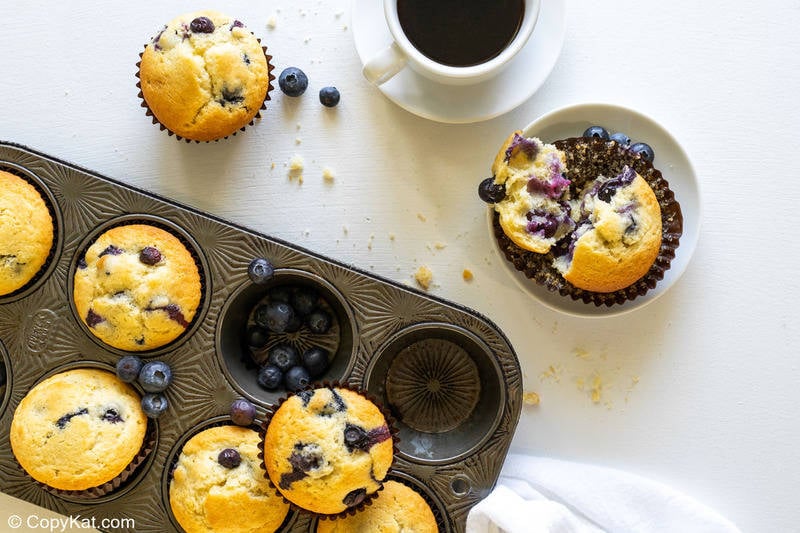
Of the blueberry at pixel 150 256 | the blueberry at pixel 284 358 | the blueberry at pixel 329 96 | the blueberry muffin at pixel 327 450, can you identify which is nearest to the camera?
the blueberry muffin at pixel 327 450

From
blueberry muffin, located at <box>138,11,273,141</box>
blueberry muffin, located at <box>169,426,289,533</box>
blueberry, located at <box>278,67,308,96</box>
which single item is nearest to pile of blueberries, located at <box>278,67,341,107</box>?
blueberry, located at <box>278,67,308,96</box>

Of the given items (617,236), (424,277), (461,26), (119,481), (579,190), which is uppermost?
(461,26)

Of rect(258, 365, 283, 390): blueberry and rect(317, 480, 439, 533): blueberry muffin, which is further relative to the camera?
rect(258, 365, 283, 390): blueberry

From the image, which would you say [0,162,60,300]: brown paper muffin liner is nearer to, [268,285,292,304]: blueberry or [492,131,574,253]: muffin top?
[268,285,292,304]: blueberry

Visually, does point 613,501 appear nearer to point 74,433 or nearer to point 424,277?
point 424,277

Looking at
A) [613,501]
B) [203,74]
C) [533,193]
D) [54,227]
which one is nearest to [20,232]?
[54,227]

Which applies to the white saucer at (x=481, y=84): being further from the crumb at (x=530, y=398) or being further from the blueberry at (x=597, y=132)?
the crumb at (x=530, y=398)

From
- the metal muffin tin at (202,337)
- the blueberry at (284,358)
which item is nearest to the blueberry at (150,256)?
the metal muffin tin at (202,337)
